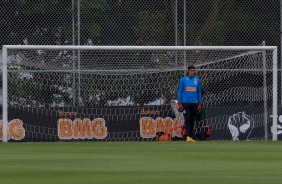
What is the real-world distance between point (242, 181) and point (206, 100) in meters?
15.8

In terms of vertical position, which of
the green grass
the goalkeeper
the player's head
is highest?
the player's head

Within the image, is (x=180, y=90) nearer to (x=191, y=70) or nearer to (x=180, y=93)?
(x=180, y=93)

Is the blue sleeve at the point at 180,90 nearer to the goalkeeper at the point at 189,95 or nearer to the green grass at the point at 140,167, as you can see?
the goalkeeper at the point at 189,95

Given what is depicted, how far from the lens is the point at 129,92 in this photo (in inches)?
951

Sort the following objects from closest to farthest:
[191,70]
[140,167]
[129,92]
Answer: [140,167] < [191,70] < [129,92]

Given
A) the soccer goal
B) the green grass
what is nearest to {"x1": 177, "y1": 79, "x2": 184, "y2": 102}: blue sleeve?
the soccer goal

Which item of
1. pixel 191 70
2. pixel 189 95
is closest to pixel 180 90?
pixel 189 95

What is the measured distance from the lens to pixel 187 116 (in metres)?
22.3

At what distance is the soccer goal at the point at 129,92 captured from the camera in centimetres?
2311

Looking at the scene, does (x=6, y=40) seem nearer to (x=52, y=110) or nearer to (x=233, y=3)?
(x=52, y=110)

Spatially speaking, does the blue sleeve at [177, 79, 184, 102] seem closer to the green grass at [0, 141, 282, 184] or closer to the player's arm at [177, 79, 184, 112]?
the player's arm at [177, 79, 184, 112]

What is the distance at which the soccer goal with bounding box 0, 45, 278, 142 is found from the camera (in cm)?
2311

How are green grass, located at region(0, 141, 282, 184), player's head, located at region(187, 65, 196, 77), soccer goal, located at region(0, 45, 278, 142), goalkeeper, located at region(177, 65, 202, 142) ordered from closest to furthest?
green grass, located at region(0, 141, 282, 184) < player's head, located at region(187, 65, 196, 77) < goalkeeper, located at region(177, 65, 202, 142) < soccer goal, located at region(0, 45, 278, 142)

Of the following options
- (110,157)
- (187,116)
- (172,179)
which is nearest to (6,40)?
(187,116)
